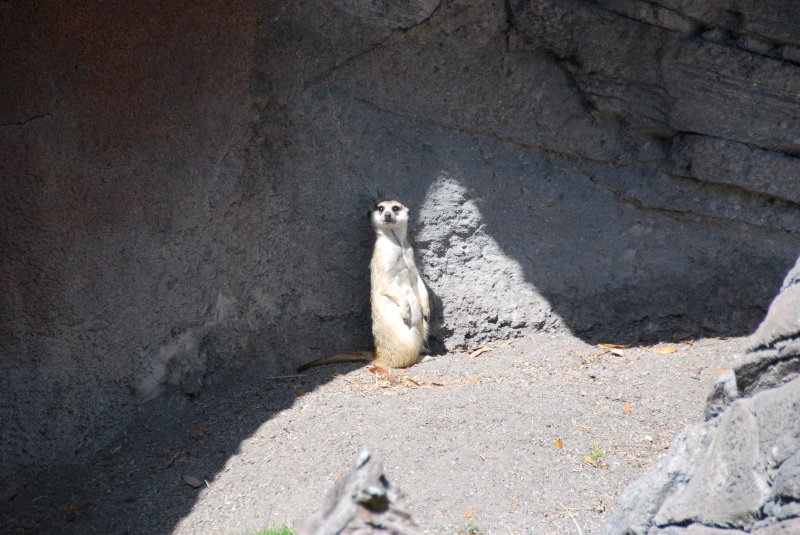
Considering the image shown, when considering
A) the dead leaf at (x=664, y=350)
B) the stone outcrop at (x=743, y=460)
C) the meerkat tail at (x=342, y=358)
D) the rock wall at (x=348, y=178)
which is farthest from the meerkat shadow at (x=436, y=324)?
the stone outcrop at (x=743, y=460)

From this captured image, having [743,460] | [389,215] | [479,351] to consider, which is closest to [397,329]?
[479,351]

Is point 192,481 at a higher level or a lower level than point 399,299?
lower

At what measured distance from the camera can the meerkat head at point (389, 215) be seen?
201 inches

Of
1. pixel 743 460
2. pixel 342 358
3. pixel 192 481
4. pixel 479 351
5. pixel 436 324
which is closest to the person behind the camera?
pixel 743 460

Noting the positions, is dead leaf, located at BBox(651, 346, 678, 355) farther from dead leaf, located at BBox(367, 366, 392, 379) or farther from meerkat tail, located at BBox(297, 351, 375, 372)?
meerkat tail, located at BBox(297, 351, 375, 372)

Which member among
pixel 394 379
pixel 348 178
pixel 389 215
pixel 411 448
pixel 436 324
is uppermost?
pixel 348 178

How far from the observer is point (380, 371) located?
204 inches

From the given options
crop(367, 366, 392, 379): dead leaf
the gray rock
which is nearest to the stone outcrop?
the gray rock

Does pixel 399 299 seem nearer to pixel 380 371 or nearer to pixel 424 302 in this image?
pixel 424 302

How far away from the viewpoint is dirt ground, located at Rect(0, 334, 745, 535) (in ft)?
11.8

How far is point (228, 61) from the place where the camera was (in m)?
4.57

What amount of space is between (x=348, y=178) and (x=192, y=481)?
2193mm

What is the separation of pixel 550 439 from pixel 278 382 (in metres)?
1.80

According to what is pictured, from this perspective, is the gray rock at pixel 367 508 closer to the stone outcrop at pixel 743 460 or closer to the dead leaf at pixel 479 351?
the stone outcrop at pixel 743 460
